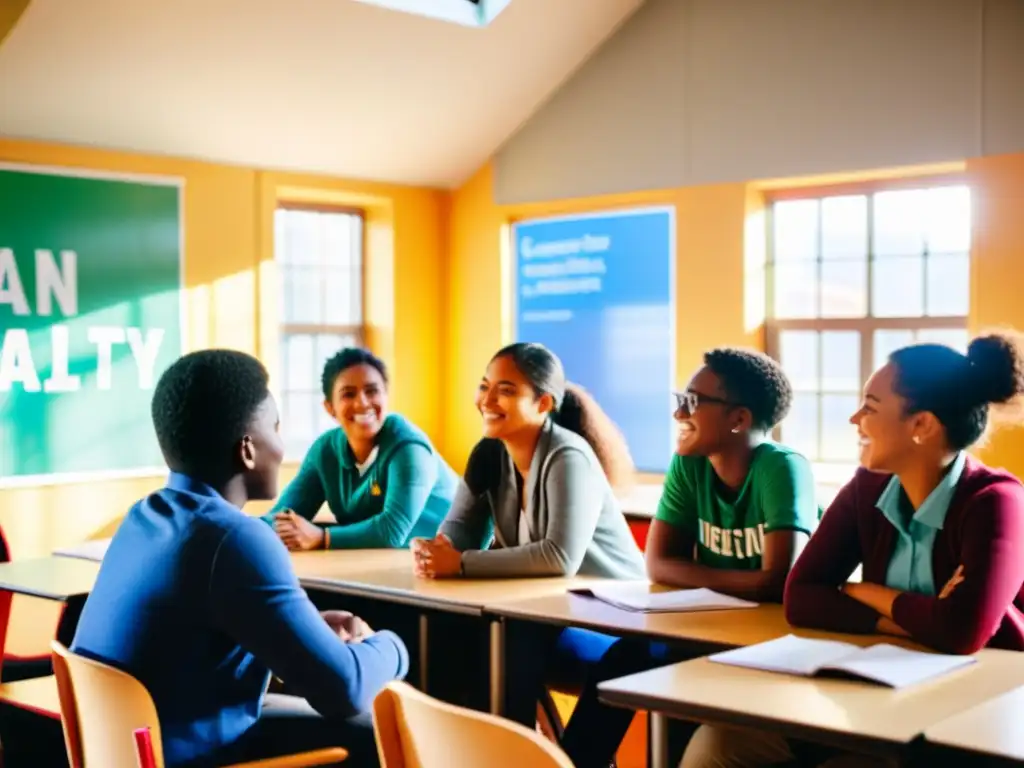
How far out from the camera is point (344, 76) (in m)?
6.67

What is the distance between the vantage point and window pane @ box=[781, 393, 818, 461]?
6.77 metres

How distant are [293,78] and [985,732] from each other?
5348mm

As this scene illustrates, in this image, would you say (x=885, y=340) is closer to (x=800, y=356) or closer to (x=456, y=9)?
(x=800, y=356)

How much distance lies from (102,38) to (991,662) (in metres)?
4.75

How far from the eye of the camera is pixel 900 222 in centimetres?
645

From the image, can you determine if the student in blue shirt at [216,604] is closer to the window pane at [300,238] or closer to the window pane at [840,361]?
the window pane at [840,361]

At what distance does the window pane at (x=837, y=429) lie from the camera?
666 cm

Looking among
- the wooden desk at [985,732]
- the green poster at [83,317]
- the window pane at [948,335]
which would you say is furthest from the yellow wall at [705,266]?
the wooden desk at [985,732]

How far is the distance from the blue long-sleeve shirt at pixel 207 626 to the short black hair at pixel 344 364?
6.71ft

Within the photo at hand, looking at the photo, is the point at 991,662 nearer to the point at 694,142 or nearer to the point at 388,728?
the point at 388,728

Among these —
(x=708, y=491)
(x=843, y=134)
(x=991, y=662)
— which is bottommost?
(x=991, y=662)

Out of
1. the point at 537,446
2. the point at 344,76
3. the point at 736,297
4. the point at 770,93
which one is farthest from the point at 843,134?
the point at 537,446

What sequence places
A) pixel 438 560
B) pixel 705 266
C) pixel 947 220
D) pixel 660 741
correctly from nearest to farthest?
pixel 660 741 < pixel 438 560 < pixel 947 220 < pixel 705 266

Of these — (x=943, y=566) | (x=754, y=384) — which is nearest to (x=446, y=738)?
(x=943, y=566)
